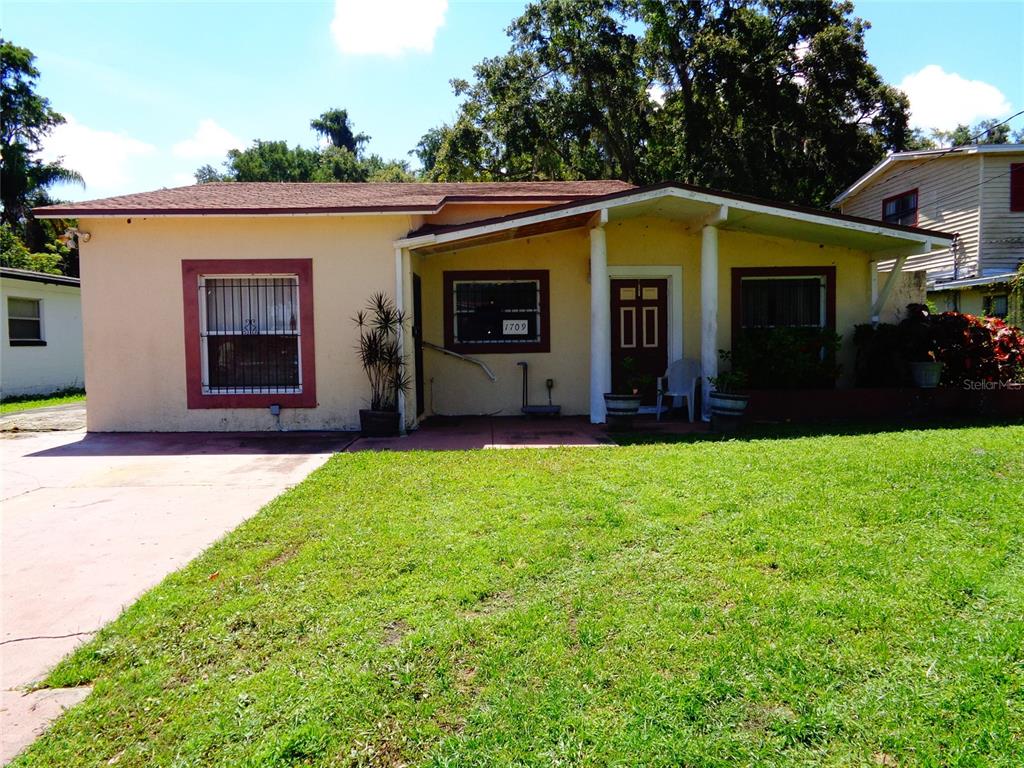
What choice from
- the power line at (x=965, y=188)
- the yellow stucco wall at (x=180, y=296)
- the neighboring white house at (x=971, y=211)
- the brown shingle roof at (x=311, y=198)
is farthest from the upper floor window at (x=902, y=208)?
the yellow stucco wall at (x=180, y=296)

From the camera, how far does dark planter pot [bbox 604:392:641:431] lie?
878 centimetres

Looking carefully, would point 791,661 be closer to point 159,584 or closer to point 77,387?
point 159,584

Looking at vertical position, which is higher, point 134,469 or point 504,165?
point 504,165

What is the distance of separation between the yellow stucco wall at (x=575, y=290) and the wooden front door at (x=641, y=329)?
0.32 m

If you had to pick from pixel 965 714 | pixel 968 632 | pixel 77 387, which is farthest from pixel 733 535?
pixel 77 387

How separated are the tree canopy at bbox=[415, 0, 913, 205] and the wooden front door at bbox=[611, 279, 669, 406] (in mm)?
12237

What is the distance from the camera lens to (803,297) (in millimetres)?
10836

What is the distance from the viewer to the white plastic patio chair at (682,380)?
391 inches

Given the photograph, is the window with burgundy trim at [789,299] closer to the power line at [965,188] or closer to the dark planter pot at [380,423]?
the dark planter pot at [380,423]

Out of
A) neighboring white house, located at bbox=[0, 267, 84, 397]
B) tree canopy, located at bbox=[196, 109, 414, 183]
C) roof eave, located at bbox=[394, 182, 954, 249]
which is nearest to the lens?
roof eave, located at bbox=[394, 182, 954, 249]

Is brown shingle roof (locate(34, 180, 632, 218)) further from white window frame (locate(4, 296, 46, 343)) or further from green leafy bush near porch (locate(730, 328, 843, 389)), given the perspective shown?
white window frame (locate(4, 296, 46, 343))

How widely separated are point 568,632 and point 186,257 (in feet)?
27.6

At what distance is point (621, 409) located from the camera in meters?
8.80

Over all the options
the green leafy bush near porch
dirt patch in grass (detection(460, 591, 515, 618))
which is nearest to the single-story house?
the green leafy bush near porch
